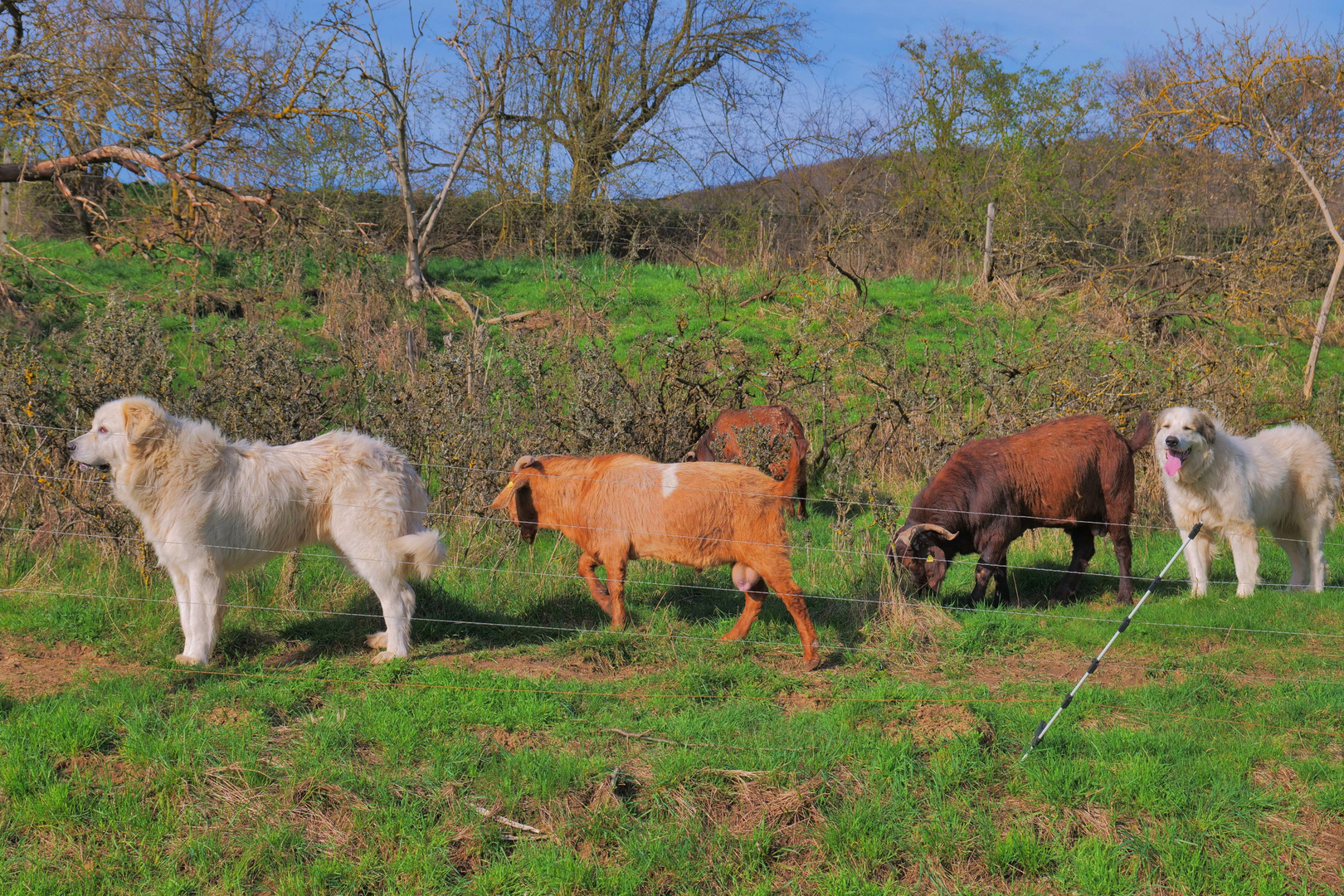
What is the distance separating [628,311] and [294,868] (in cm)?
1344

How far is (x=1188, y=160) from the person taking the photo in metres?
21.9

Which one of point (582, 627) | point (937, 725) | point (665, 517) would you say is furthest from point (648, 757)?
point (582, 627)

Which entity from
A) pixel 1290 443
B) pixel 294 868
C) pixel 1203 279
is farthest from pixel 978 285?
pixel 294 868

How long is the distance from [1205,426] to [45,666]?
8.48 meters

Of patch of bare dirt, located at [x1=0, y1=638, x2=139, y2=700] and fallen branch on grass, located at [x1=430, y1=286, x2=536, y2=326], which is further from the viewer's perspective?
fallen branch on grass, located at [x1=430, y1=286, x2=536, y2=326]

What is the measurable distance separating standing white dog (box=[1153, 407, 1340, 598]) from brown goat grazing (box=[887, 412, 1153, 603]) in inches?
15.8

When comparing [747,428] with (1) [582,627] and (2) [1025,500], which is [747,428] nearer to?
(2) [1025,500]

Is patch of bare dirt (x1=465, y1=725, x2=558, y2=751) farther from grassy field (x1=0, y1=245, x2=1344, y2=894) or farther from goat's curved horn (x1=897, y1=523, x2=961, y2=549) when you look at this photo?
goat's curved horn (x1=897, y1=523, x2=961, y2=549)

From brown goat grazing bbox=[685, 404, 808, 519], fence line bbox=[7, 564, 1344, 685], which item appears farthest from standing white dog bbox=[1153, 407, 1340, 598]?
brown goat grazing bbox=[685, 404, 808, 519]

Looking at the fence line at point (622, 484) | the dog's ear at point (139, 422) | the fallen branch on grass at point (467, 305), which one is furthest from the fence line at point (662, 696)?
the fallen branch on grass at point (467, 305)

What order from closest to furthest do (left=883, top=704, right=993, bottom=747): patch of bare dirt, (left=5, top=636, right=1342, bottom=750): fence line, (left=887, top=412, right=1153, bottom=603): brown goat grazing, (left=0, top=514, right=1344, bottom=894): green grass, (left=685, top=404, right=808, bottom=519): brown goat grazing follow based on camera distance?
(left=0, top=514, right=1344, bottom=894): green grass → (left=883, top=704, right=993, bottom=747): patch of bare dirt → (left=5, top=636, right=1342, bottom=750): fence line → (left=887, top=412, right=1153, bottom=603): brown goat grazing → (left=685, top=404, right=808, bottom=519): brown goat grazing

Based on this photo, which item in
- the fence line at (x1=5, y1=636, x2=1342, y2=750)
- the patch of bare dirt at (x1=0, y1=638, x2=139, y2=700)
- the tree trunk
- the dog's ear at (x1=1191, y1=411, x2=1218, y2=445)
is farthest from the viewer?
the tree trunk

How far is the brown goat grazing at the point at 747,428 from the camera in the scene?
8844 mm

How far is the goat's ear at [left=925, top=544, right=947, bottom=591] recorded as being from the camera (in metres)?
7.55
